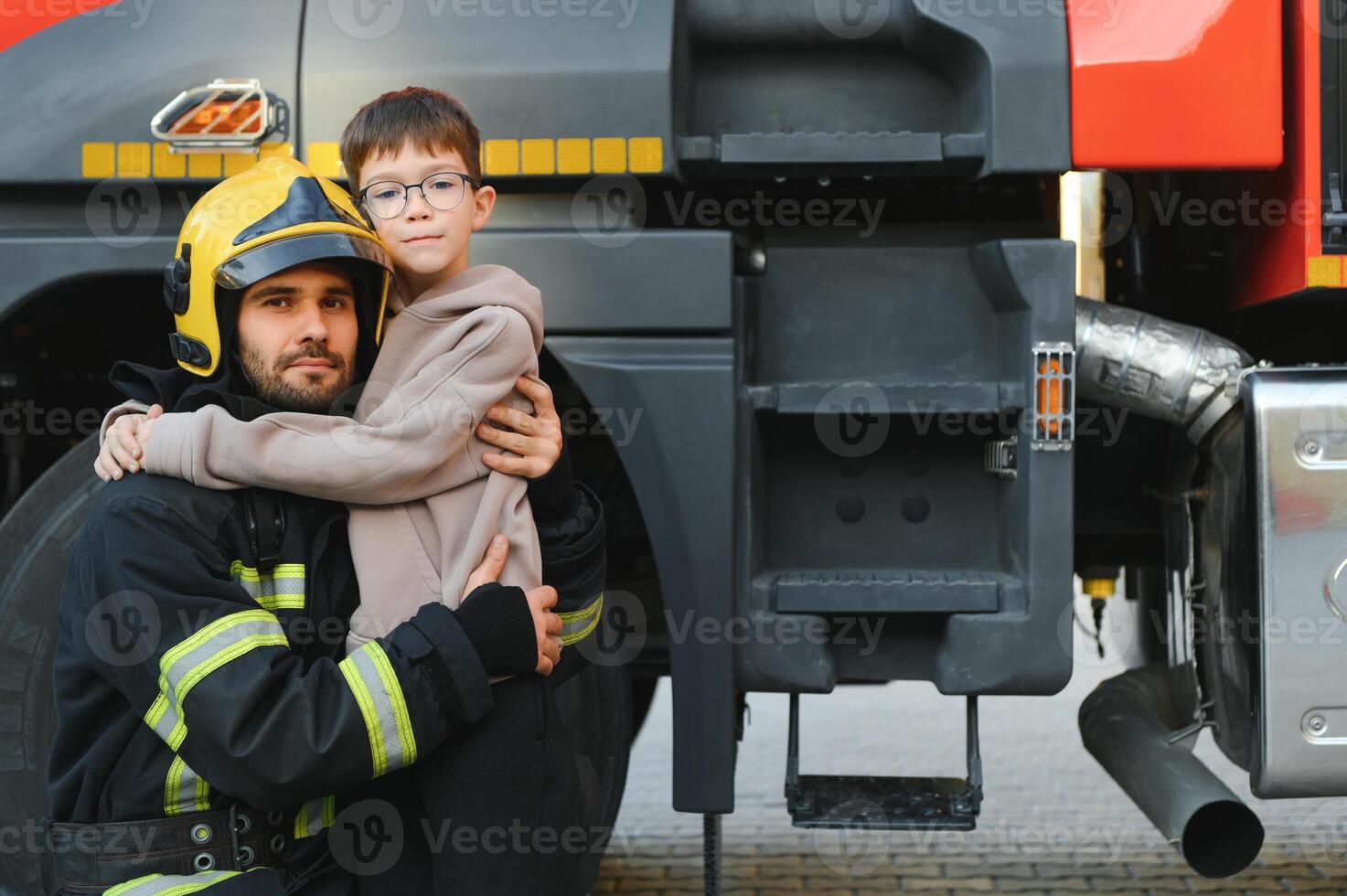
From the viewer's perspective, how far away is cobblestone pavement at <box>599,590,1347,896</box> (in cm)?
367

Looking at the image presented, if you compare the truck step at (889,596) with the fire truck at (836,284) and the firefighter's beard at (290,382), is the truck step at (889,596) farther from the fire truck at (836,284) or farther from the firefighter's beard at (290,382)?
the firefighter's beard at (290,382)

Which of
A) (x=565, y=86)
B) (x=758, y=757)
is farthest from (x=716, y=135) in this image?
(x=758, y=757)

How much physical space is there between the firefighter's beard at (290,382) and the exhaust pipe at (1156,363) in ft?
4.77

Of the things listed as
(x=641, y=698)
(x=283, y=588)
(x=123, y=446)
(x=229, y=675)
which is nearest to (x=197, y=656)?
(x=229, y=675)

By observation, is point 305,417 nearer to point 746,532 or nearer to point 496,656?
point 496,656

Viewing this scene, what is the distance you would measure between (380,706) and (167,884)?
0.37 metres

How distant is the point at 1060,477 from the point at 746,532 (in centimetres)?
58

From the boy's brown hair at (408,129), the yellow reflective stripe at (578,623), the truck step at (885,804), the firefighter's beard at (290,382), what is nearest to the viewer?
the firefighter's beard at (290,382)

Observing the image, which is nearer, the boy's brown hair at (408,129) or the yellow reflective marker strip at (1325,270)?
the boy's brown hair at (408,129)

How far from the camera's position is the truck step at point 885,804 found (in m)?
2.53

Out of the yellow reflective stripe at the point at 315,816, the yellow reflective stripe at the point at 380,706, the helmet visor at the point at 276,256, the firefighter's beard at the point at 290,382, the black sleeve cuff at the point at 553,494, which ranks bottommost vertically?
the yellow reflective stripe at the point at 315,816

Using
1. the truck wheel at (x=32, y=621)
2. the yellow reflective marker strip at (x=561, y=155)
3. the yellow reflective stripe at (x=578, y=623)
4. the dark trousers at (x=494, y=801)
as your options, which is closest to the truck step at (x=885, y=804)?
the yellow reflective stripe at (x=578, y=623)

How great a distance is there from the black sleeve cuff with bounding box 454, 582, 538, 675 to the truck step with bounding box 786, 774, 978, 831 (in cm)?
97

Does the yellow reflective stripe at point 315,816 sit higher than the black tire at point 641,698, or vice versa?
the yellow reflective stripe at point 315,816
